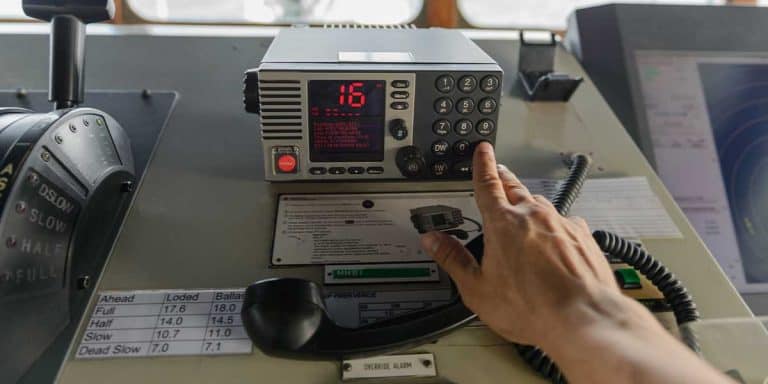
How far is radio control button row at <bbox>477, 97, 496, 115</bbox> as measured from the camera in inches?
35.2

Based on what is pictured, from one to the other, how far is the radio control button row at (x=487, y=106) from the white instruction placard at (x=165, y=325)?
0.48 m

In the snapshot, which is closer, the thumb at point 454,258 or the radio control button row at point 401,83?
the thumb at point 454,258

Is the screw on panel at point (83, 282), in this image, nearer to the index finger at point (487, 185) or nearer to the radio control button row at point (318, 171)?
the radio control button row at point (318, 171)

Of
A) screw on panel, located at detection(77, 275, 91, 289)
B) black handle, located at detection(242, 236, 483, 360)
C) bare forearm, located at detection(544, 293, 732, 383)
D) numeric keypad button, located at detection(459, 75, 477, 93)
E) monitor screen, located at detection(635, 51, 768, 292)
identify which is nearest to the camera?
bare forearm, located at detection(544, 293, 732, 383)

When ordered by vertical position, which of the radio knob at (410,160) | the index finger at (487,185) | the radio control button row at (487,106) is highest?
the radio control button row at (487,106)

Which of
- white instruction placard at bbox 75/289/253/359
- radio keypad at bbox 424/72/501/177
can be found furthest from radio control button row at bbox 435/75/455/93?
white instruction placard at bbox 75/289/253/359

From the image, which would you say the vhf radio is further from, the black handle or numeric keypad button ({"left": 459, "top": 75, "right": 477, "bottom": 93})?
the black handle

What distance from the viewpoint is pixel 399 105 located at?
88cm

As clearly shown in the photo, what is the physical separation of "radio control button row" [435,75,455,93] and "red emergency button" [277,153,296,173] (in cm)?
27

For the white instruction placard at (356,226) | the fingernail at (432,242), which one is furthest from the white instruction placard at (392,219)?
the fingernail at (432,242)

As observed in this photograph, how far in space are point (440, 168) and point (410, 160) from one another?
60mm

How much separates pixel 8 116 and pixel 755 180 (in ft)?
4.65

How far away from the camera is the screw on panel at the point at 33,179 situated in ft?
2.24

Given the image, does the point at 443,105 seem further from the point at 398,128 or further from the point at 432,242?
the point at 432,242
